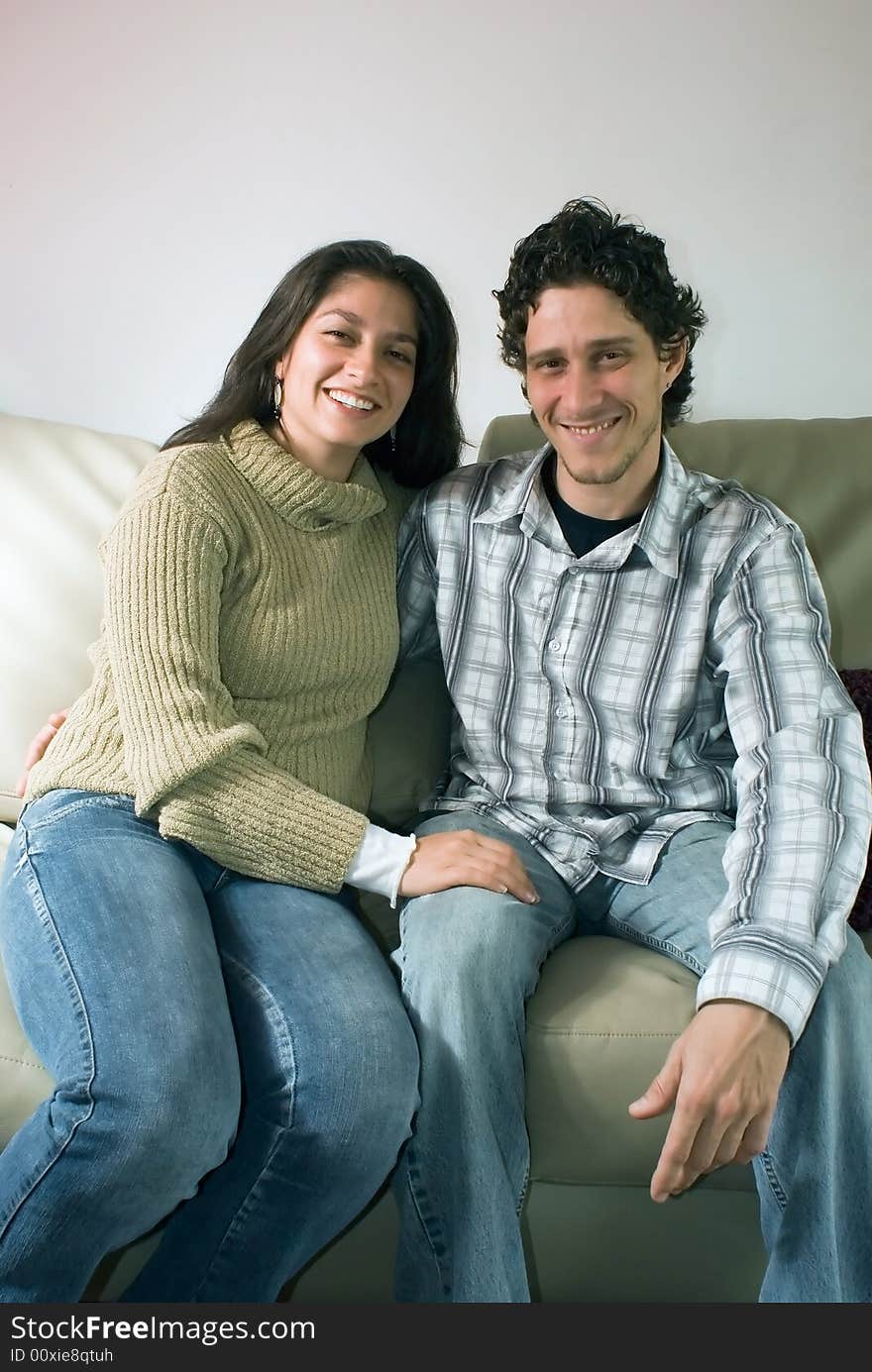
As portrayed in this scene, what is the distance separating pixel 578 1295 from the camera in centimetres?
125

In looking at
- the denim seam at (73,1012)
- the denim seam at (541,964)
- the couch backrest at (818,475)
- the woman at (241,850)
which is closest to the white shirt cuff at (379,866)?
the woman at (241,850)

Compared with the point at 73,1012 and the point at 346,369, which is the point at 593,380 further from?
the point at 73,1012

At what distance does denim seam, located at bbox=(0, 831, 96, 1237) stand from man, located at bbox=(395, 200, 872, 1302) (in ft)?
1.04

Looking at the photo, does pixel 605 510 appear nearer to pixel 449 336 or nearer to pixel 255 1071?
pixel 449 336

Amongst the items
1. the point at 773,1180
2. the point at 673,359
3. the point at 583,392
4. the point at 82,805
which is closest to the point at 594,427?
the point at 583,392

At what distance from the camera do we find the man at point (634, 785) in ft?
3.53

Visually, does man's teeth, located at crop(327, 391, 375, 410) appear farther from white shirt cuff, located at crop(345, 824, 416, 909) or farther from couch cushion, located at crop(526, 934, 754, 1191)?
couch cushion, located at crop(526, 934, 754, 1191)

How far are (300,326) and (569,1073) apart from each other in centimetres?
89

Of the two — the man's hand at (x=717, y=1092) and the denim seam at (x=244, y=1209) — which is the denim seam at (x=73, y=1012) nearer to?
the denim seam at (x=244, y=1209)

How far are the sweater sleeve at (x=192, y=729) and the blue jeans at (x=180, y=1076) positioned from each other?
56 mm

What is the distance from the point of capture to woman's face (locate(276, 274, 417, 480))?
4.44ft

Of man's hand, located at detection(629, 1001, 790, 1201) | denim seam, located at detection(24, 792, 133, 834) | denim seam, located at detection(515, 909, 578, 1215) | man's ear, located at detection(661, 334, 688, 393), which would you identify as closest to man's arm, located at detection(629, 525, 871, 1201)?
man's hand, located at detection(629, 1001, 790, 1201)

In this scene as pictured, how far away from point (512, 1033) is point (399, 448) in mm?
781

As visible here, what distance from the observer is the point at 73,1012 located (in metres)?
1.05
